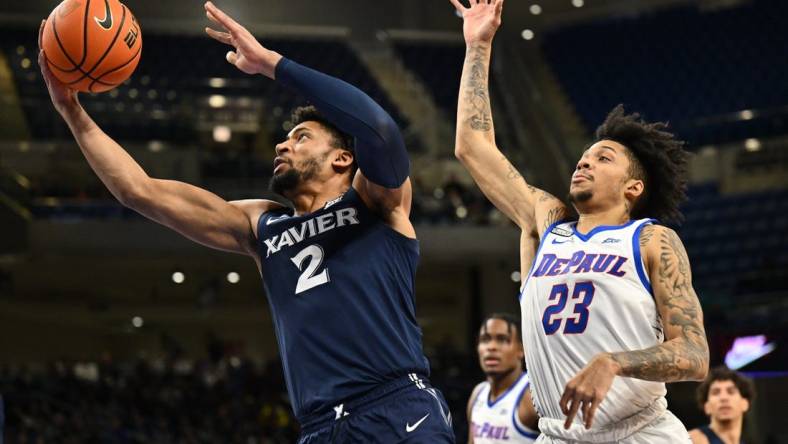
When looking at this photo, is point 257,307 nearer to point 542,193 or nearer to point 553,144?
point 553,144

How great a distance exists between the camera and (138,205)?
377 cm

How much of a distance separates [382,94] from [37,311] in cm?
842

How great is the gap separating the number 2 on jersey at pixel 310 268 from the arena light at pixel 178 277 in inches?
661

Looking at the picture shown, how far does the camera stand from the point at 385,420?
3379 millimetres

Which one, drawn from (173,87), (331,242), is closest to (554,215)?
(331,242)

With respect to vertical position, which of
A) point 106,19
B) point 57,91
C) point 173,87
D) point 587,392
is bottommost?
point 587,392

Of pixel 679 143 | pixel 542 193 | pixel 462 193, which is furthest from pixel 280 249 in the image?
pixel 462 193

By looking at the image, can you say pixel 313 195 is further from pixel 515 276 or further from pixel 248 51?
pixel 515 276

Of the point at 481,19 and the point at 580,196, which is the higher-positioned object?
the point at 481,19

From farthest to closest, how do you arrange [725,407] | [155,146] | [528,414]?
1. [155,146]
2. [725,407]
3. [528,414]

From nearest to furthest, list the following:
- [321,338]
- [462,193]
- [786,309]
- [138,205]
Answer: [321,338] < [138,205] < [786,309] < [462,193]

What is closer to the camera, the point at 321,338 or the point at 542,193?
the point at 321,338

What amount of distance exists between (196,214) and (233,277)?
55.9 feet

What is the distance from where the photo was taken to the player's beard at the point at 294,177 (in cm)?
368
